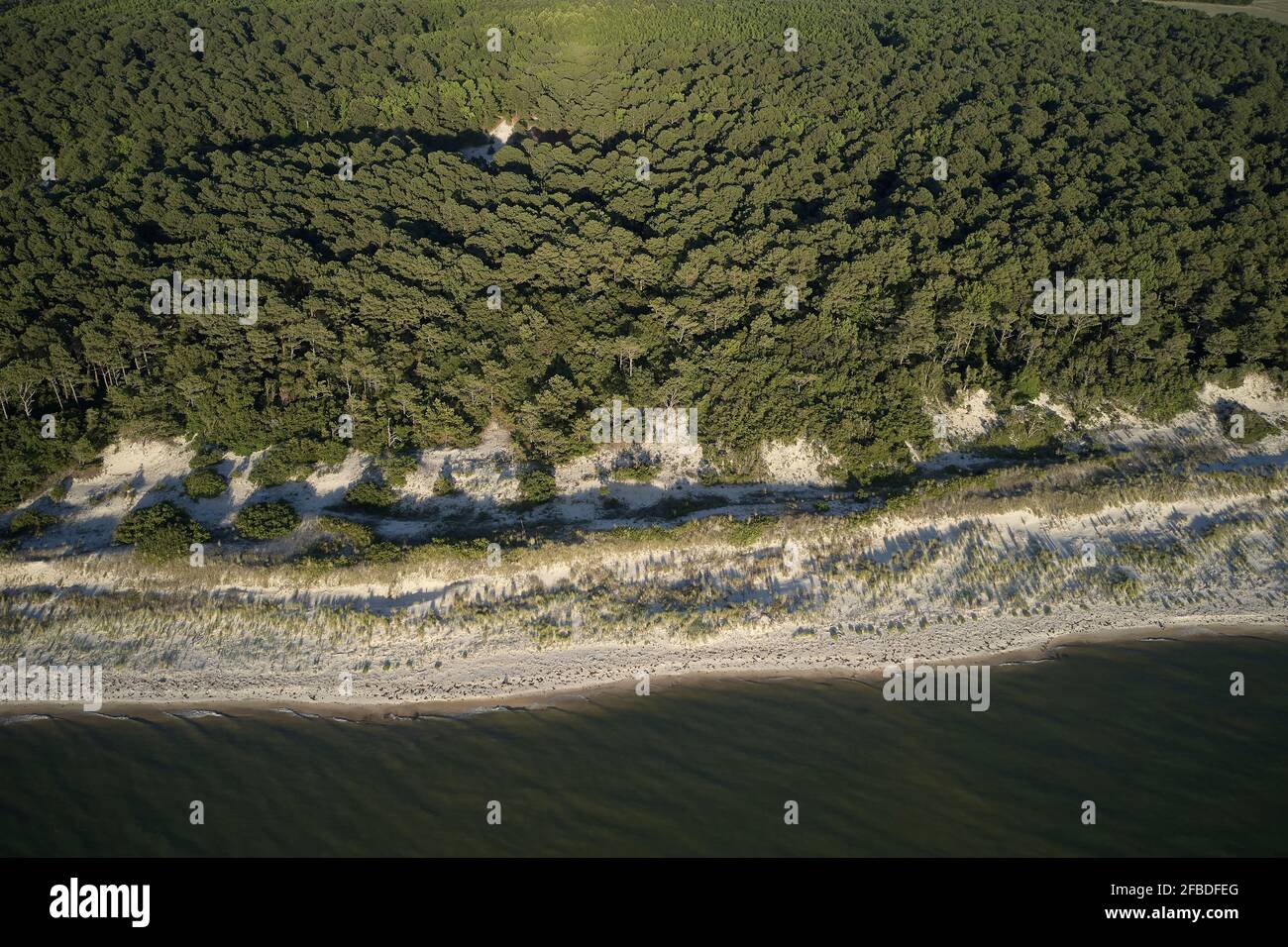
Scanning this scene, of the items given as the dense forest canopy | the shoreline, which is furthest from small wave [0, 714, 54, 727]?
the dense forest canopy

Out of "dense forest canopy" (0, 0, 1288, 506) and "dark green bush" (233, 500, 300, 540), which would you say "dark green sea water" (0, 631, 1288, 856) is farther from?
"dense forest canopy" (0, 0, 1288, 506)

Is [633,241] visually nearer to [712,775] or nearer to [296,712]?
[296,712]

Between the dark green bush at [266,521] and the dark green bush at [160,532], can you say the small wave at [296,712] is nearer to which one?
the dark green bush at [266,521]

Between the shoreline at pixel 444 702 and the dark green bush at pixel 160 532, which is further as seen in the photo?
the dark green bush at pixel 160 532

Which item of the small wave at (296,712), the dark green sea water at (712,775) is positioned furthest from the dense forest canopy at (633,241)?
the dark green sea water at (712,775)

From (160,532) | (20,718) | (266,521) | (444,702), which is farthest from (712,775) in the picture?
(20,718)
